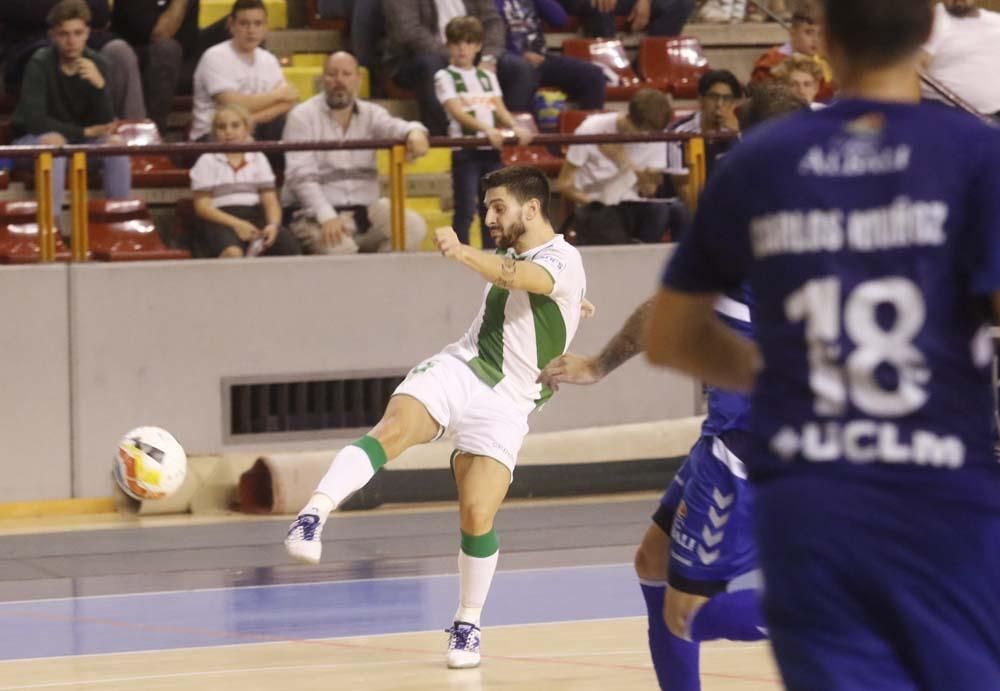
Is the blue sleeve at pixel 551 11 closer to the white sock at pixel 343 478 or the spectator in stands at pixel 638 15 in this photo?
the spectator in stands at pixel 638 15

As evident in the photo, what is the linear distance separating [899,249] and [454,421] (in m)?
5.10

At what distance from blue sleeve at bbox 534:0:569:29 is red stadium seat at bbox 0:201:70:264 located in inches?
211

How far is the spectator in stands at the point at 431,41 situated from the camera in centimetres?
1345

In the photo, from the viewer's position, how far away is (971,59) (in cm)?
960

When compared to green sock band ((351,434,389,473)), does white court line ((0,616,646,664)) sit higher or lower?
lower

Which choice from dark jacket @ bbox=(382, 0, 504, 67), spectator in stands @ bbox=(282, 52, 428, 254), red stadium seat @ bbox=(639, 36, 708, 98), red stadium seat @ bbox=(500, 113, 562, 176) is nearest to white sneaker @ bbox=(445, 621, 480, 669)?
spectator in stands @ bbox=(282, 52, 428, 254)

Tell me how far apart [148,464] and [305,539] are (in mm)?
3483

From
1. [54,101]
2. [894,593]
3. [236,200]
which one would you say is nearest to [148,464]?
[236,200]

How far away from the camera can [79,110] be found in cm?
1239

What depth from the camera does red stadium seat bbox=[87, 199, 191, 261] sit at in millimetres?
11969

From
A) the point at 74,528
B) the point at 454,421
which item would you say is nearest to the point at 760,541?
the point at 454,421

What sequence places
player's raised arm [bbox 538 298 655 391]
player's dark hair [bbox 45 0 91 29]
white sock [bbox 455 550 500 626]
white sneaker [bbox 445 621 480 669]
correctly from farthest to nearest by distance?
player's dark hair [bbox 45 0 91 29] → white sock [bbox 455 550 500 626] → white sneaker [bbox 445 621 480 669] → player's raised arm [bbox 538 298 655 391]

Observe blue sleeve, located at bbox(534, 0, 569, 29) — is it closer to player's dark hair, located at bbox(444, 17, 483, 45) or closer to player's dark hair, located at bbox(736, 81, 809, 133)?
player's dark hair, located at bbox(444, 17, 483, 45)

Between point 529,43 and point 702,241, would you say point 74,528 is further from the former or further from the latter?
point 702,241
